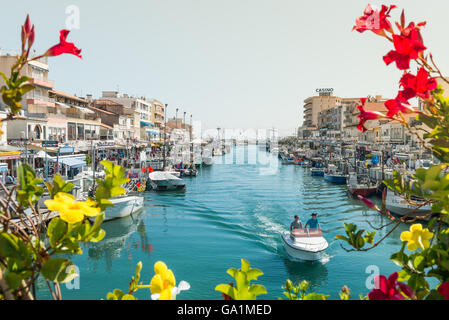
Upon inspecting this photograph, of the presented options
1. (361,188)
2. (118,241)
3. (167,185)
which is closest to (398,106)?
(118,241)

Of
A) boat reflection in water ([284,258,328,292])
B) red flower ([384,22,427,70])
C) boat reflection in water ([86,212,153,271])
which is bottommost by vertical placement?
boat reflection in water ([284,258,328,292])

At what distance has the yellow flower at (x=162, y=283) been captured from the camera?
153 centimetres

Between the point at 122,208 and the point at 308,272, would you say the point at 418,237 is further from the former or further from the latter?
the point at 122,208

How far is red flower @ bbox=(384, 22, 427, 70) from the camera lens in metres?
1.61

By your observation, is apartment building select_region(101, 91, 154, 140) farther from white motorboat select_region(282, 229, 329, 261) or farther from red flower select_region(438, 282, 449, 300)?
red flower select_region(438, 282, 449, 300)

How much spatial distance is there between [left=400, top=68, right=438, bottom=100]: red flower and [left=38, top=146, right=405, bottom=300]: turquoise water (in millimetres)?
9736

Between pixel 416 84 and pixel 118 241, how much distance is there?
20.9m

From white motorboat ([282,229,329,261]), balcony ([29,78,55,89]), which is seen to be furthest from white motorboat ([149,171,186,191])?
white motorboat ([282,229,329,261])

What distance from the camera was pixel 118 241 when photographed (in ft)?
67.6

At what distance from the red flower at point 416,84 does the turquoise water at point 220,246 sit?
974 centimetres

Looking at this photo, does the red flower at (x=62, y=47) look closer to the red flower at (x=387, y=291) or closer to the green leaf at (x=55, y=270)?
the green leaf at (x=55, y=270)

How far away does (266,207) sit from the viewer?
3016 cm
